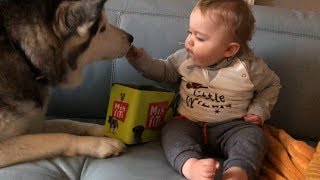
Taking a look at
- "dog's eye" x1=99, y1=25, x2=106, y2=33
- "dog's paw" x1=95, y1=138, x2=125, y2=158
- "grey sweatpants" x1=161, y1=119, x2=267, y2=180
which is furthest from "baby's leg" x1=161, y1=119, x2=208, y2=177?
"dog's eye" x1=99, y1=25, x2=106, y2=33

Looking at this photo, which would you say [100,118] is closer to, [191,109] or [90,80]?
[90,80]

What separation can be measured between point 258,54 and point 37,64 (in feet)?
2.76

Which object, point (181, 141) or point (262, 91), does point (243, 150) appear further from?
point (262, 91)

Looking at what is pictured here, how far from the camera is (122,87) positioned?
1.52m

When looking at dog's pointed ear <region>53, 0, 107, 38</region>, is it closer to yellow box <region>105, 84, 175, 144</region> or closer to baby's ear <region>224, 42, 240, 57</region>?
yellow box <region>105, 84, 175, 144</region>

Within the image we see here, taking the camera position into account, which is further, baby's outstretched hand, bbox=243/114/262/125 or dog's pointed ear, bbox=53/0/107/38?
baby's outstretched hand, bbox=243/114/262/125

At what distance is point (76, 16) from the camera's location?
128 cm

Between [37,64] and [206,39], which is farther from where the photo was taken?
[206,39]

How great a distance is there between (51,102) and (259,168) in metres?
0.84

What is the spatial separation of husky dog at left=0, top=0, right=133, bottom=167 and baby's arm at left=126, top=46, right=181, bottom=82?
8.2 inches

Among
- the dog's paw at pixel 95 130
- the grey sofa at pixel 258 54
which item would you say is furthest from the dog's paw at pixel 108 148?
the grey sofa at pixel 258 54

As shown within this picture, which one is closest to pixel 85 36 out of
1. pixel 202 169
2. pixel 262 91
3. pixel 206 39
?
pixel 206 39

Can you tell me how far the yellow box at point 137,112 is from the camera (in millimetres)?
1476

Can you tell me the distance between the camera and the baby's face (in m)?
1.48
